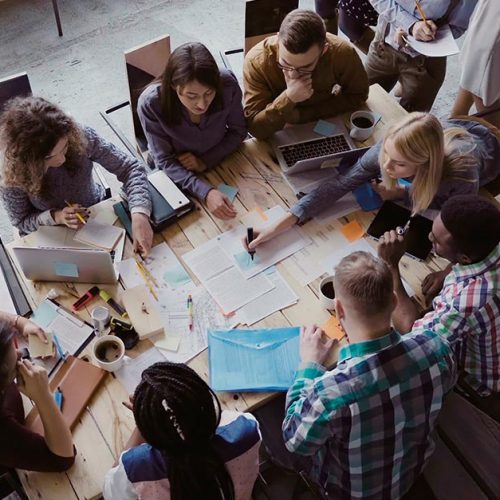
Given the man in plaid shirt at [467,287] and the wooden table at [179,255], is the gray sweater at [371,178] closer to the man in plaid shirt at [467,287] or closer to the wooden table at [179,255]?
the wooden table at [179,255]

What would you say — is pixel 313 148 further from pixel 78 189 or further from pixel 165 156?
pixel 78 189

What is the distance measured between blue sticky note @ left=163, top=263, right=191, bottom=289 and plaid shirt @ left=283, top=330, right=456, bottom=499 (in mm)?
567

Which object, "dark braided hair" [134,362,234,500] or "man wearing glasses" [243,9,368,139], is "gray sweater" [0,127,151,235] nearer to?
"man wearing glasses" [243,9,368,139]

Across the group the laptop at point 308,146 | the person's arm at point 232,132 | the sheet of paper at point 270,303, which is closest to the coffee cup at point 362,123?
the laptop at point 308,146

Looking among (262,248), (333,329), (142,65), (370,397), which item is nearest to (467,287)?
(333,329)

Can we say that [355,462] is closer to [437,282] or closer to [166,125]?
[437,282]

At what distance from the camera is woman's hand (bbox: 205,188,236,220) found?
83.1 inches

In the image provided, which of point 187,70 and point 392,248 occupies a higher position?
point 187,70

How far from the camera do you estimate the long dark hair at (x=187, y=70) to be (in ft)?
6.69

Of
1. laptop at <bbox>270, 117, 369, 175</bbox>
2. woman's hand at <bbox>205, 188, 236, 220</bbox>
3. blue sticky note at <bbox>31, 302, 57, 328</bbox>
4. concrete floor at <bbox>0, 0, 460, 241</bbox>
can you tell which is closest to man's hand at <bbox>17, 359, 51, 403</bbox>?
blue sticky note at <bbox>31, 302, 57, 328</bbox>

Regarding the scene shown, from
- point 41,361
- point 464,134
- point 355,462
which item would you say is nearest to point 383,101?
point 464,134

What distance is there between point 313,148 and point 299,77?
11.9 inches

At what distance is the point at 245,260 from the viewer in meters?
2.01

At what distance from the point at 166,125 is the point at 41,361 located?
106 centimetres
